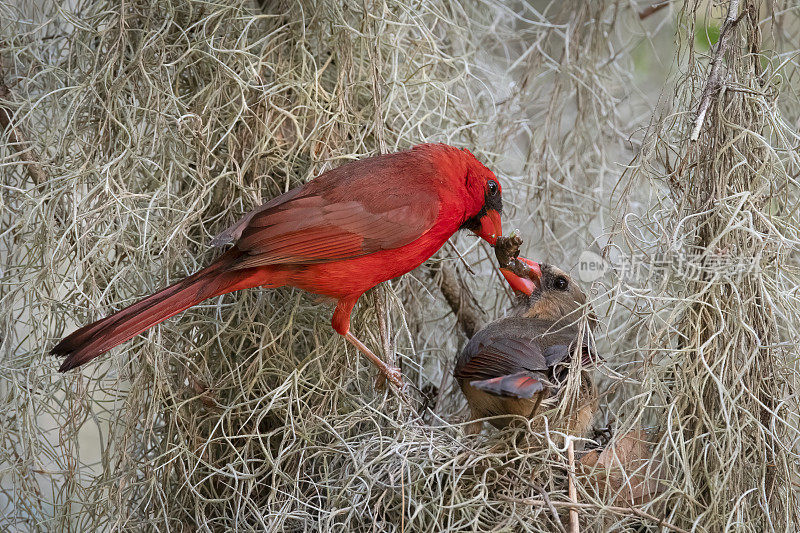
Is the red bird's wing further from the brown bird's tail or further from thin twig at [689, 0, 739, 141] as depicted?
thin twig at [689, 0, 739, 141]

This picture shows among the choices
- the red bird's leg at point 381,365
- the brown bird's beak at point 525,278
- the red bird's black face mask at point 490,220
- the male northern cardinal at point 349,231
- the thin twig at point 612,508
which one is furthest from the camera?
the brown bird's beak at point 525,278

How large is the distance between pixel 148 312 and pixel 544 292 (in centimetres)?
135

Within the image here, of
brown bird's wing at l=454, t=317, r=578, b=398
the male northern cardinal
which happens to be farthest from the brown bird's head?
the male northern cardinal

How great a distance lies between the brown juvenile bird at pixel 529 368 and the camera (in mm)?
2057

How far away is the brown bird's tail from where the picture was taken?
2.02 m

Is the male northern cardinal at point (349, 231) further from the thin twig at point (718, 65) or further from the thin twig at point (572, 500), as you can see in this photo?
the thin twig at point (718, 65)

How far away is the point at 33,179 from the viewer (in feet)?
8.11

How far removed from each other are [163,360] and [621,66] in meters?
2.19

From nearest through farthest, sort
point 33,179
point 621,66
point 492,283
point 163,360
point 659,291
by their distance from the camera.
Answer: point 659,291 < point 163,360 < point 33,179 < point 492,283 < point 621,66

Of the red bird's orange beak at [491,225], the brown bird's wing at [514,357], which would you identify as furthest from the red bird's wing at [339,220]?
the brown bird's wing at [514,357]

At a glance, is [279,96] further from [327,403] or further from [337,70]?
[327,403]

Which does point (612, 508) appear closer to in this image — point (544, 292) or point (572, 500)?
point (572, 500)

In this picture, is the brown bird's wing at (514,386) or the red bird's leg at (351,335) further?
the red bird's leg at (351,335)

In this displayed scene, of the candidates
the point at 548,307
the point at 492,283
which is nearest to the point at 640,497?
the point at 548,307
